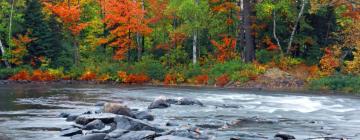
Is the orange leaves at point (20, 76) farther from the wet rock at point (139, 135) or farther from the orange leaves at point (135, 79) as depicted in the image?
the wet rock at point (139, 135)

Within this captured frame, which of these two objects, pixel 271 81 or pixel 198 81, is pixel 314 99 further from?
pixel 198 81

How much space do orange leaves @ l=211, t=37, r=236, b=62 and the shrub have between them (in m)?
10.1

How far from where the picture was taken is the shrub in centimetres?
3856

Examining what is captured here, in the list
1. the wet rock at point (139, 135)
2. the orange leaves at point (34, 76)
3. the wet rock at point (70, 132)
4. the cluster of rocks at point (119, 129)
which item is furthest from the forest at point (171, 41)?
the wet rock at point (139, 135)

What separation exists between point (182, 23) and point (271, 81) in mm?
12248

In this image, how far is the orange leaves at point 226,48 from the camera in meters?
49.3

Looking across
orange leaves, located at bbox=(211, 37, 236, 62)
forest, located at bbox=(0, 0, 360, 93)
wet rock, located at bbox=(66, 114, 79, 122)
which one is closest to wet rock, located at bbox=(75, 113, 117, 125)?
wet rock, located at bbox=(66, 114, 79, 122)

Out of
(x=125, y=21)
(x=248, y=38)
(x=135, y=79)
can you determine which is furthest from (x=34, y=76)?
(x=248, y=38)

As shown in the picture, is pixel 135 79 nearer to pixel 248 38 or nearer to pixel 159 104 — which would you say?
pixel 248 38

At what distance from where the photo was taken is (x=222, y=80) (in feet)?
142

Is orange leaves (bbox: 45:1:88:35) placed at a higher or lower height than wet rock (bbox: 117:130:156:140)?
higher

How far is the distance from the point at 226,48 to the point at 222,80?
24.1ft

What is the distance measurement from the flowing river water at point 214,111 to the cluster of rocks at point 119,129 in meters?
0.49

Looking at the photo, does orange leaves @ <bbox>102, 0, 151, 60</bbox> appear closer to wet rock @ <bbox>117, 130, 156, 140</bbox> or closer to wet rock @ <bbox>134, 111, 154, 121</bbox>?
wet rock @ <bbox>134, 111, 154, 121</bbox>
